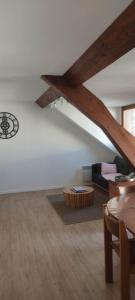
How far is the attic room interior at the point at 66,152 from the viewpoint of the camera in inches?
65.9

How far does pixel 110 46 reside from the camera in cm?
183

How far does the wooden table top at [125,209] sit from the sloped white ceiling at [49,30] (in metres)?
1.49

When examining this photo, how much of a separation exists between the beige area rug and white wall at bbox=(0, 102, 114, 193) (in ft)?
3.18

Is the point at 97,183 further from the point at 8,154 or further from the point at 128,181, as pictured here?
the point at 8,154

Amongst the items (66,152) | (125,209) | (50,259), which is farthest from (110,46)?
(66,152)

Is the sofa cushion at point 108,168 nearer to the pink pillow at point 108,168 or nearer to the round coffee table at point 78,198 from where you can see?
the pink pillow at point 108,168

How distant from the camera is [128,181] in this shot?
4.39m

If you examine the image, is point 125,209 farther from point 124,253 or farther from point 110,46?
point 110,46

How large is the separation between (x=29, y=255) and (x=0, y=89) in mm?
2736

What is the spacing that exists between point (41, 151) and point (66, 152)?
675 mm

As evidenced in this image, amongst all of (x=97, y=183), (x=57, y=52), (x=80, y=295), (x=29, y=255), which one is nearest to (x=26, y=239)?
(x=29, y=255)

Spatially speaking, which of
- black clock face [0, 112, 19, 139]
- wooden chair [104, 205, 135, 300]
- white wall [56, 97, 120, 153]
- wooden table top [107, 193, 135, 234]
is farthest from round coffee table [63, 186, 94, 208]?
wooden chair [104, 205, 135, 300]

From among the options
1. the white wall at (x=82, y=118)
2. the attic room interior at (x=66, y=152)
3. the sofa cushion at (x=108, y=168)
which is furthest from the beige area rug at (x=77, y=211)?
the white wall at (x=82, y=118)

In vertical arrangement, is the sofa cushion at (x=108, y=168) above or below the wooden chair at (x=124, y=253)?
above
